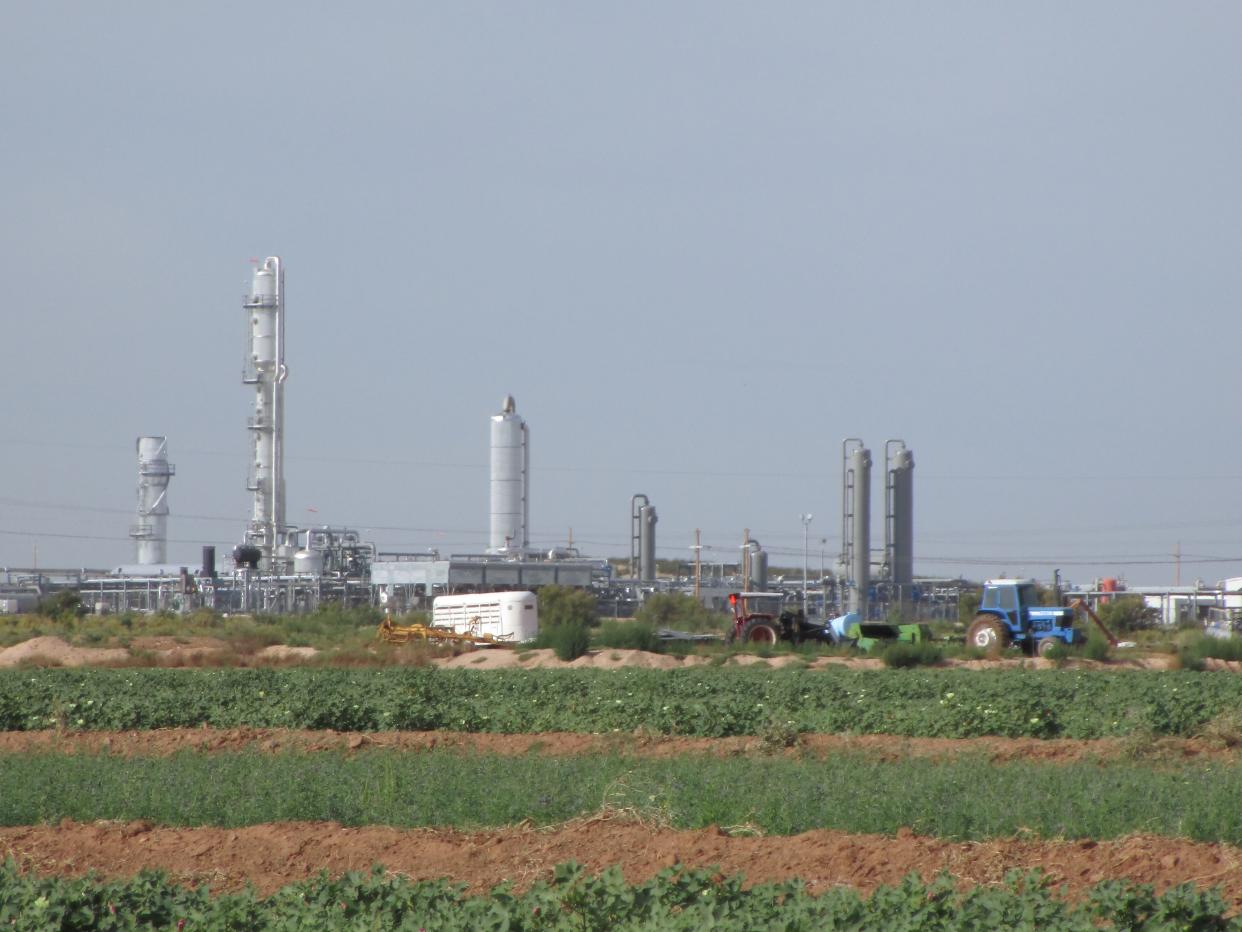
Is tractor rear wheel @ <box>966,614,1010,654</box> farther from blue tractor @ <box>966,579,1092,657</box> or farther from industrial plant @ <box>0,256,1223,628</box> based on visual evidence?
industrial plant @ <box>0,256,1223,628</box>

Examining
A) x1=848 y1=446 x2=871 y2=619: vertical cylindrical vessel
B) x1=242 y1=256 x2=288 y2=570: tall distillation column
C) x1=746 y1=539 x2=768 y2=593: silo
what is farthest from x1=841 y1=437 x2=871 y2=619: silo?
x1=242 y1=256 x2=288 y2=570: tall distillation column

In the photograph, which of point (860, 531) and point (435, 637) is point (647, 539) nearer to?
point (860, 531)

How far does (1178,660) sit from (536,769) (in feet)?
85.4

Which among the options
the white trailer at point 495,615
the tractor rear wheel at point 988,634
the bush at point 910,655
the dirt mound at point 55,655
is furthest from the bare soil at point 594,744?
the white trailer at point 495,615

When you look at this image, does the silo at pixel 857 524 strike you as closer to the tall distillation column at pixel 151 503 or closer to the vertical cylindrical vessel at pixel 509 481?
the vertical cylindrical vessel at pixel 509 481

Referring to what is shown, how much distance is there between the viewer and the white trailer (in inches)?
1736

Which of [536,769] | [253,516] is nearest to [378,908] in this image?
[536,769]

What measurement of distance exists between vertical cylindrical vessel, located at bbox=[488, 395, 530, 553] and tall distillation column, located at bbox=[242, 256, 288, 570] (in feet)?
33.6

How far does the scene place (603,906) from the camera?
778cm

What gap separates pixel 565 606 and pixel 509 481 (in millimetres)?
10501

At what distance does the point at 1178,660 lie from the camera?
3544 cm

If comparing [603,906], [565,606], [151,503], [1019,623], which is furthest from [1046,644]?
[151,503]

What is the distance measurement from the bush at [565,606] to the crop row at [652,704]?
30162 millimetres

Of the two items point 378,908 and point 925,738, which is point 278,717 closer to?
point 925,738
